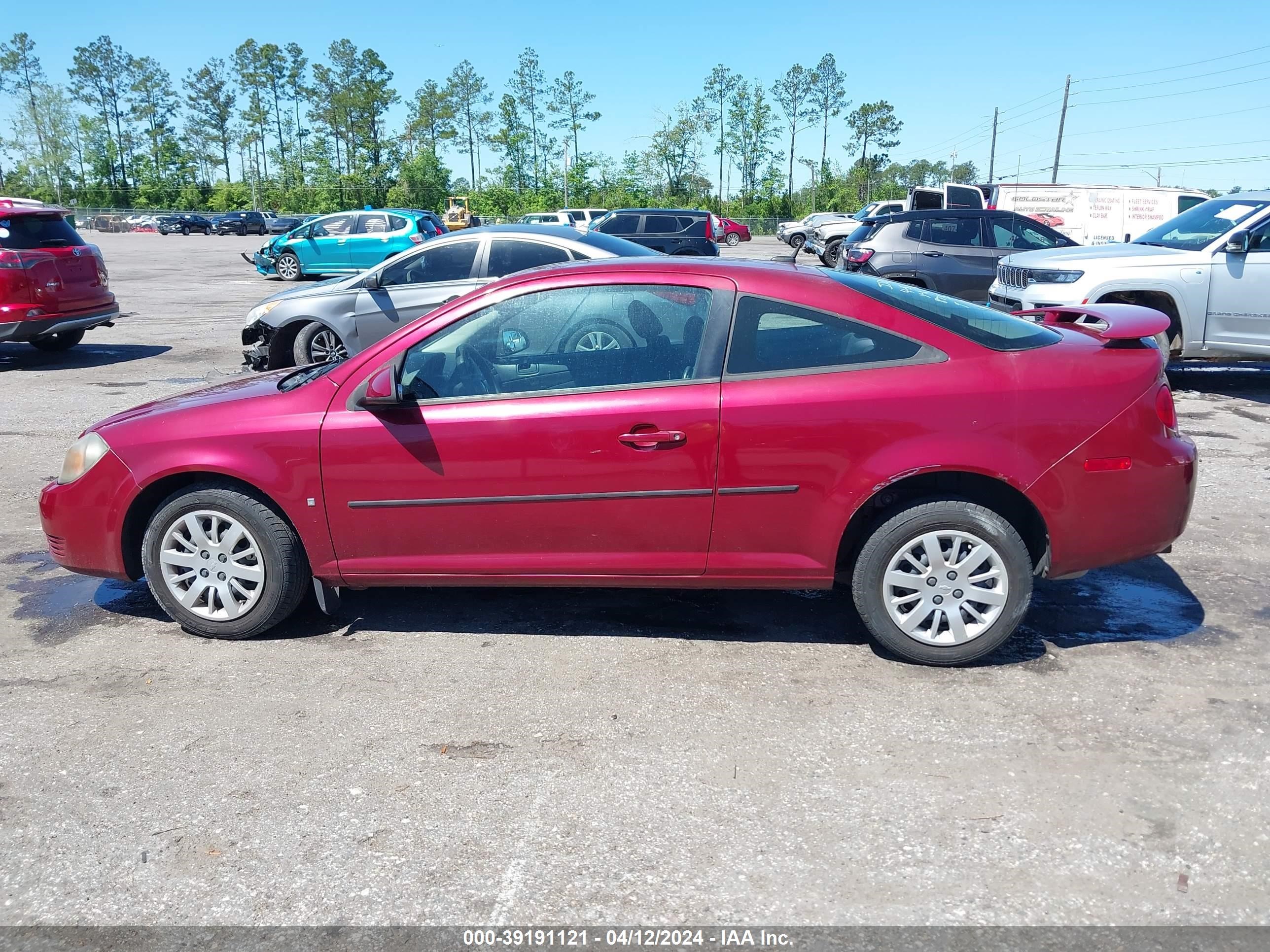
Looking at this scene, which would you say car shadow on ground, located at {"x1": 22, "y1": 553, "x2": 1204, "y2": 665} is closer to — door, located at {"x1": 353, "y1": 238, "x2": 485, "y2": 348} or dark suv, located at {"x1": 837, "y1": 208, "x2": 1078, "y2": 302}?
door, located at {"x1": 353, "y1": 238, "x2": 485, "y2": 348}

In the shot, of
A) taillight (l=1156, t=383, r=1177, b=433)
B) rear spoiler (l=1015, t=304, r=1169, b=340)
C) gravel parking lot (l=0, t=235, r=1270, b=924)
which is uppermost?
rear spoiler (l=1015, t=304, r=1169, b=340)

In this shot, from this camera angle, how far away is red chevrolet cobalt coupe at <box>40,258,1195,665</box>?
396cm

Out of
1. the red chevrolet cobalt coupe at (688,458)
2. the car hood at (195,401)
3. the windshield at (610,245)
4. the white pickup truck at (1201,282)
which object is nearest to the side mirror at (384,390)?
the red chevrolet cobalt coupe at (688,458)

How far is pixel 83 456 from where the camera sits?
4.55 m

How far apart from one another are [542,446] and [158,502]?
1.87m

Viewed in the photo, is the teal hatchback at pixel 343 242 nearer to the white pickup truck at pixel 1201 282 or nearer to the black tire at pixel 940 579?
the white pickup truck at pixel 1201 282

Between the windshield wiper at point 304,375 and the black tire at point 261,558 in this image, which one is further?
the windshield wiper at point 304,375

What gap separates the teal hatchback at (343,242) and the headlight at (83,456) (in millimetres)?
22233

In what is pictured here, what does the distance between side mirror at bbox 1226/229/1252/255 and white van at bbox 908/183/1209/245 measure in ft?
54.2

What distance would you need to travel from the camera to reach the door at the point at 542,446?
4035 mm

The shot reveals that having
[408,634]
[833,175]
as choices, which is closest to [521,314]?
[408,634]

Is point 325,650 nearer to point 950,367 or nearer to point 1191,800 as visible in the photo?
point 950,367

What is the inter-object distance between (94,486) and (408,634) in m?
1.55

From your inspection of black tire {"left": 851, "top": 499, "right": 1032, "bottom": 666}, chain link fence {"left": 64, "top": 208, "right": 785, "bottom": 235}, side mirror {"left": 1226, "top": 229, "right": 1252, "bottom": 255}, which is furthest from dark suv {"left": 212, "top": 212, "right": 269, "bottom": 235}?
black tire {"left": 851, "top": 499, "right": 1032, "bottom": 666}
